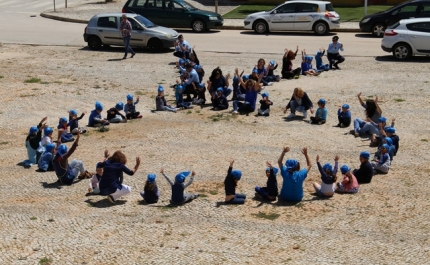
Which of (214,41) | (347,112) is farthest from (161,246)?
(214,41)

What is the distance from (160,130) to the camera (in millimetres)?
17641

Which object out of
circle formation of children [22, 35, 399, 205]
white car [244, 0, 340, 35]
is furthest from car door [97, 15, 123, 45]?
white car [244, 0, 340, 35]

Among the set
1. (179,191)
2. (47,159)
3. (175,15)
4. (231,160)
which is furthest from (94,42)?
(179,191)

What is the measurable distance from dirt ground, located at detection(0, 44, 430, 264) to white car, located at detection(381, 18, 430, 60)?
1759 millimetres

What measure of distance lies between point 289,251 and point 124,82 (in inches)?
496

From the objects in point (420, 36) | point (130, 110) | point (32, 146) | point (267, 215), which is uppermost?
point (420, 36)

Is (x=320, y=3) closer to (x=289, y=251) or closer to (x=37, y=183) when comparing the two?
(x=37, y=183)

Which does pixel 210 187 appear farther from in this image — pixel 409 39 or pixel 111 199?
pixel 409 39

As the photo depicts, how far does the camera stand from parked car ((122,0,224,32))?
1242 inches

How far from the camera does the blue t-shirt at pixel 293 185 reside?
1281 centimetres

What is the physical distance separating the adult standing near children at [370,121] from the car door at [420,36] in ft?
28.3

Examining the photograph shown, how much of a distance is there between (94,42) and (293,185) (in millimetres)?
16594

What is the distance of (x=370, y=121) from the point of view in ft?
55.2

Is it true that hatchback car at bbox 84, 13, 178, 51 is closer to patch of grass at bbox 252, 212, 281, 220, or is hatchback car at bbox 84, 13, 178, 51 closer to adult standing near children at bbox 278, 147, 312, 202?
adult standing near children at bbox 278, 147, 312, 202
